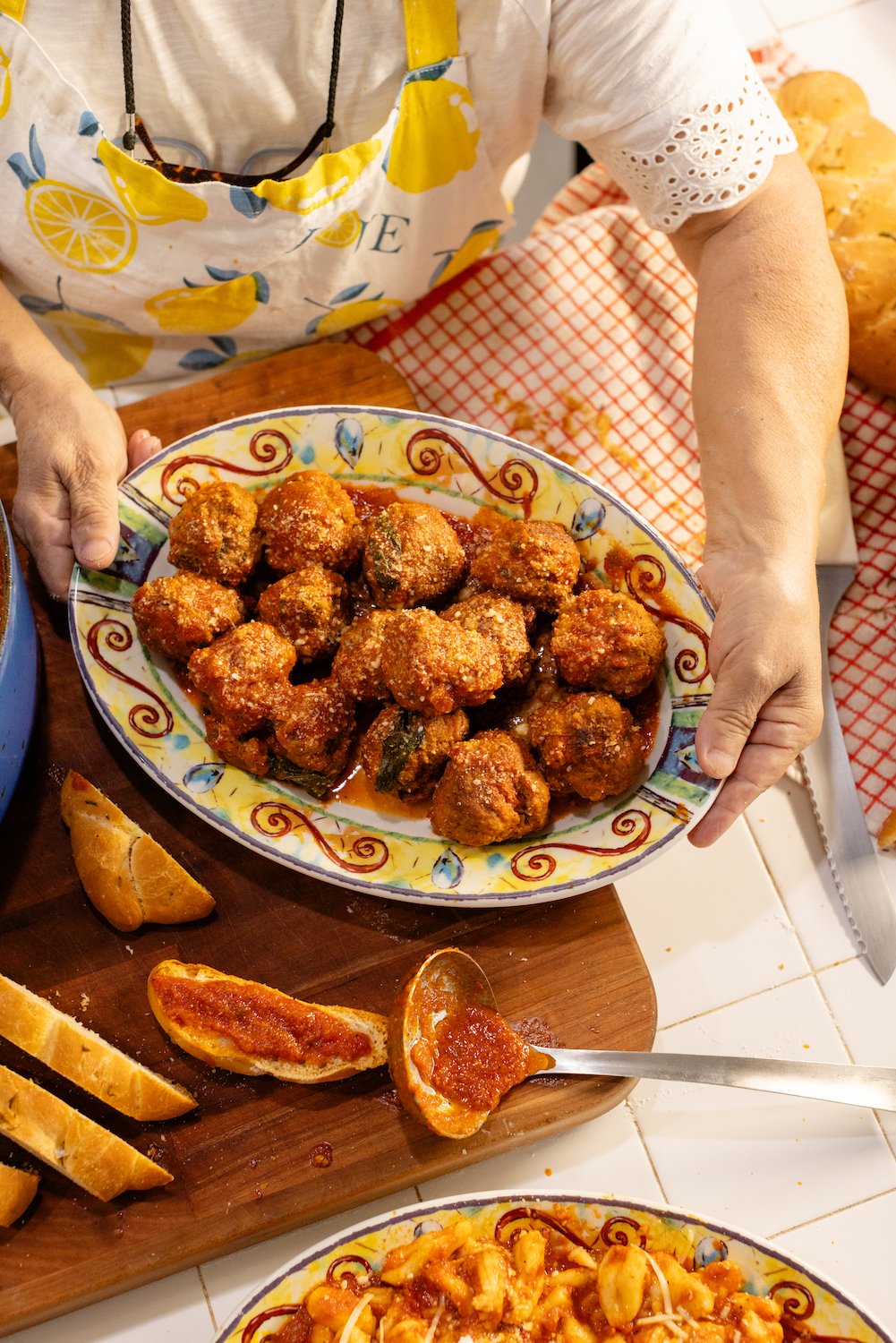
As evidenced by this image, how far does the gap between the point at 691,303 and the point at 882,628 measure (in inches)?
40.6

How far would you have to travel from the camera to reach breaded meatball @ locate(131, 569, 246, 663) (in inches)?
87.2

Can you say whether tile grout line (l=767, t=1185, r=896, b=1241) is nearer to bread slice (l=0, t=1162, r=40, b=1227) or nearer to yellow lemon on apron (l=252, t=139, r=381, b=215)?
bread slice (l=0, t=1162, r=40, b=1227)

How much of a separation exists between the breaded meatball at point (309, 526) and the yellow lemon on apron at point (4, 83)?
0.89 meters

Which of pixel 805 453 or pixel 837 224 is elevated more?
pixel 837 224

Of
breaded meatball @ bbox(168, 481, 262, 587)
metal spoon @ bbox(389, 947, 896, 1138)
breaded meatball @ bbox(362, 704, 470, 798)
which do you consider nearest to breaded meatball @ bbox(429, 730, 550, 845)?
breaded meatball @ bbox(362, 704, 470, 798)

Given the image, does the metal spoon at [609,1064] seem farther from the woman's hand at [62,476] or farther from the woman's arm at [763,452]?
the woman's hand at [62,476]

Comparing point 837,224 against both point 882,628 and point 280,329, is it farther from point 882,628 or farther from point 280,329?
point 280,329

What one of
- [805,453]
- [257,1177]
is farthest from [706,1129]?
[805,453]

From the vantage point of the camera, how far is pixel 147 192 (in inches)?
89.3

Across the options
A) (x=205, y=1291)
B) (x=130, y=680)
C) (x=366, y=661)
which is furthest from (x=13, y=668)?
(x=205, y=1291)

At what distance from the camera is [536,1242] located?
203cm

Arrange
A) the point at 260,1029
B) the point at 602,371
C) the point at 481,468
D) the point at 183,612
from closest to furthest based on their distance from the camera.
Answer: the point at 260,1029, the point at 183,612, the point at 481,468, the point at 602,371

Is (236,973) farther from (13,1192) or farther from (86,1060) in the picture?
(13,1192)

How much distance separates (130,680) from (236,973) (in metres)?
0.63
